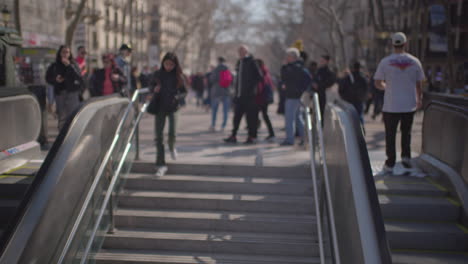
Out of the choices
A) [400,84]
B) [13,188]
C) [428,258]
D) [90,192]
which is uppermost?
[400,84]

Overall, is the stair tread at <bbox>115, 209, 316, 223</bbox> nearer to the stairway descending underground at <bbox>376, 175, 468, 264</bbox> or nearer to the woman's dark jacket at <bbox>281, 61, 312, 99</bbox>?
the stairway descending underground at <bbox>376, 175, 468, 264</bbox>

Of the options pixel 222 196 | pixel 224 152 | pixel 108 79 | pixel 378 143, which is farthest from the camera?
pixel 378 143

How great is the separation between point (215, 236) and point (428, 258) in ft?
7.95

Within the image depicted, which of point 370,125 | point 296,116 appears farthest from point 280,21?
point 296,116

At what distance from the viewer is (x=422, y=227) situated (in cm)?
596

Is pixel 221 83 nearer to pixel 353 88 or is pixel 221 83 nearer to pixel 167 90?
pixel 353 88

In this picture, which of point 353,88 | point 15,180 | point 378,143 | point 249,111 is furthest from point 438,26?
point 15,180

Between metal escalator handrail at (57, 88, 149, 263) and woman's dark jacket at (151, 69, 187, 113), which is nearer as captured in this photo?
metal escalator handrail at (57, 88, 149, 263)

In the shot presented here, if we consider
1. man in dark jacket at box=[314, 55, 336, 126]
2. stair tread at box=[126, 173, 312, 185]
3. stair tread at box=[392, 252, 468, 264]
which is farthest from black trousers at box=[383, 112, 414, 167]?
man in dark jacket at box=[314, 55, 336, 126]

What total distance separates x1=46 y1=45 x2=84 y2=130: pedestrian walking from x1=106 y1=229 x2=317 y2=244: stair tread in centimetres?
389

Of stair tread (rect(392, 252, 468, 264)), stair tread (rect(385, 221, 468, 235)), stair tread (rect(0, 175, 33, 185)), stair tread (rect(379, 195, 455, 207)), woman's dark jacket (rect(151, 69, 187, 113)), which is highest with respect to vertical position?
woman's dark jacket (rect(151, 69, 187, 113))

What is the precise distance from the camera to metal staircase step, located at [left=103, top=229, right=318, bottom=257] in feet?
21.1

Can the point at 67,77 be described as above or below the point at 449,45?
below

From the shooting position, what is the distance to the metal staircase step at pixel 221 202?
714 cm
